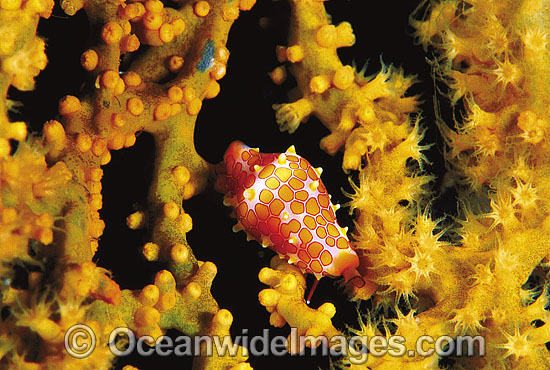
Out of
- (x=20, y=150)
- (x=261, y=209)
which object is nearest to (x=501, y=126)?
(x=261, y=209)

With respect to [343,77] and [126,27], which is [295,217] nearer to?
[343,77]

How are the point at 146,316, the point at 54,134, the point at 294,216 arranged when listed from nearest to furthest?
the point at 54,134 < the point at 146,316 < the point at 294,216

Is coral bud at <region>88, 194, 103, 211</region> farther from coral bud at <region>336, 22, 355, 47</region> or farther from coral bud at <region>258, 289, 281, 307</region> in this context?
coral bud at <region>336, 22, 355, 47</region>

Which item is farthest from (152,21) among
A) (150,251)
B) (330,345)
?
(330,345)

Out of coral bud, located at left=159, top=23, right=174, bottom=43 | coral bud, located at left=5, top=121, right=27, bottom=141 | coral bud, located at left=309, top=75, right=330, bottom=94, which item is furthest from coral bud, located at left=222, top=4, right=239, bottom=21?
coral bud, located at left=5, top=121, right=27, bottom=141

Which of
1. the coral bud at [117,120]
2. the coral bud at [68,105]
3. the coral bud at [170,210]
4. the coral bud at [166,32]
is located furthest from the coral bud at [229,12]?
the coral bud at [170,210]

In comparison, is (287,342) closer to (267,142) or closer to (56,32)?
(267,142)
